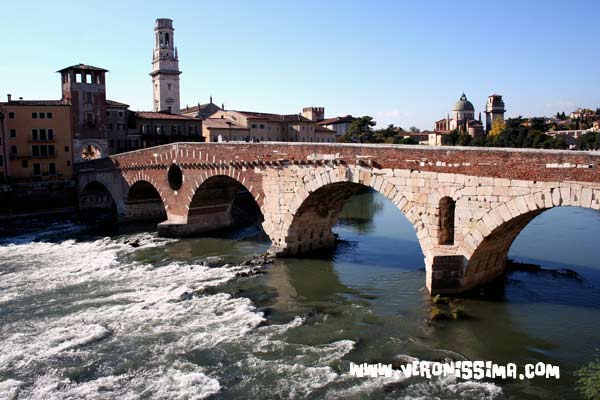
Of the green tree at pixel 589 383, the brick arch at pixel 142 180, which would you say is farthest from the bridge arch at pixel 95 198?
the green tree at pixel 589 383

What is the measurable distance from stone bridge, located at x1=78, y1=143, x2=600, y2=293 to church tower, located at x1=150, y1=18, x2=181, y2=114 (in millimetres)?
42441

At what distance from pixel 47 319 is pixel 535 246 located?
738 inches

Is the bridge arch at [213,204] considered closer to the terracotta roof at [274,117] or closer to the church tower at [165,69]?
the terracotta roof at [274,117]

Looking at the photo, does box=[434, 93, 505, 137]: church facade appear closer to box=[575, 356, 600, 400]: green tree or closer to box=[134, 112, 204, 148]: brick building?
box=[134, 112, 204, 148]: brick building

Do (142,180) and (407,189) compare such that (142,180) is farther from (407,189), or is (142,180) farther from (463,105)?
(463,105)

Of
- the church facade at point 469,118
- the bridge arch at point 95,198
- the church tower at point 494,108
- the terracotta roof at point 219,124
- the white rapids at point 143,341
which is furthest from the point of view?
the church tower at point 494,108

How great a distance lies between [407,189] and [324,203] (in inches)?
220

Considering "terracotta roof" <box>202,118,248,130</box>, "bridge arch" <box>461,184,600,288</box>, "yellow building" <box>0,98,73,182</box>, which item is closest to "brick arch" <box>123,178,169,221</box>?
"yellow building" <box>0,98,73,182</box>

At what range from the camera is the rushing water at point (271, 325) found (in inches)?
462

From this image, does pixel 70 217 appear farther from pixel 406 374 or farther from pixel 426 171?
pixel 406 374

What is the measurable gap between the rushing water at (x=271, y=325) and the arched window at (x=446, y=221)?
1.89 meters

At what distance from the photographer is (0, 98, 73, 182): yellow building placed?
125 ft

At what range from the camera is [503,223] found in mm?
15180

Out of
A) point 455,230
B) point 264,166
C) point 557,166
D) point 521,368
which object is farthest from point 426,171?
point 264,166
